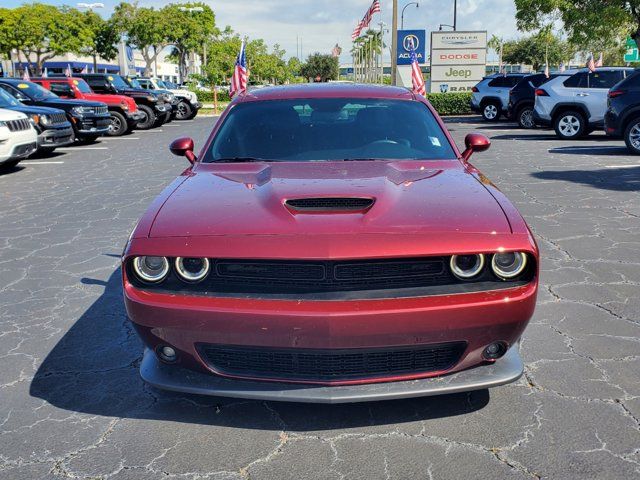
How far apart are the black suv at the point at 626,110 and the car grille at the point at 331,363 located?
10.9 metres

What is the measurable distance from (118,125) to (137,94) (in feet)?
6.57

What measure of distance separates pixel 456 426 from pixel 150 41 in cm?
5688

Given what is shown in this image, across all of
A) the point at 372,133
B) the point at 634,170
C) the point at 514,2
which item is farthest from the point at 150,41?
the point at 372,133

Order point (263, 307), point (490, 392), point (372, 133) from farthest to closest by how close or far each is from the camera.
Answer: point (372, 133)
point (490, 392)
point (263, 307)

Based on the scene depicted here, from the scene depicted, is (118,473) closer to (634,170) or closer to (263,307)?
(263,307)

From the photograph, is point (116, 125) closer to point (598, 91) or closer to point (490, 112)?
point (490, 112)

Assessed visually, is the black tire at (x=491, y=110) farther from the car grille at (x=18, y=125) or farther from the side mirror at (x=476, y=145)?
the side mirror at (x=476, y=145)

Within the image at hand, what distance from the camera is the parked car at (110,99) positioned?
61.1ft

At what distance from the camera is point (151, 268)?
2752 millimetres

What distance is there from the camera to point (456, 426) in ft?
9.54

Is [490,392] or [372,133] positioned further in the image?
[372,133]

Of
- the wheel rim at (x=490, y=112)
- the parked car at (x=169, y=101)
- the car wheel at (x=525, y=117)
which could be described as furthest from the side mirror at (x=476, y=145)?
the parked car at (x=169, y=101)

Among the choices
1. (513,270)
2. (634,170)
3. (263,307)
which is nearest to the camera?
(263,307)

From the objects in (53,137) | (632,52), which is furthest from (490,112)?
(53,137)
